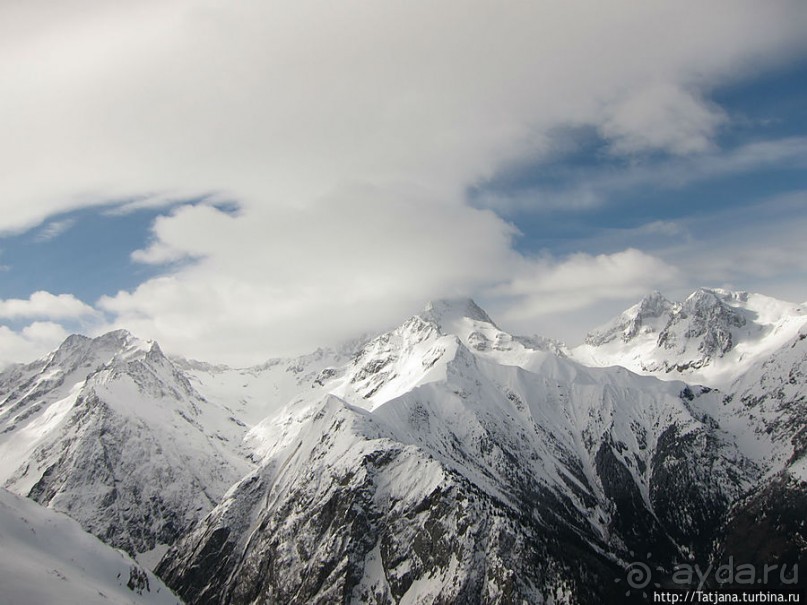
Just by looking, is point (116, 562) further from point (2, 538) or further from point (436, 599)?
point (436, 599)

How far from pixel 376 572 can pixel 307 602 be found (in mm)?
→ 24885

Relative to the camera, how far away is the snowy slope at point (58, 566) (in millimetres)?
89062

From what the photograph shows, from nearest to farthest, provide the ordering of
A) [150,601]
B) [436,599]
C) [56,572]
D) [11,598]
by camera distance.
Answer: [11,598], [56,572], [150,601], [436,599]

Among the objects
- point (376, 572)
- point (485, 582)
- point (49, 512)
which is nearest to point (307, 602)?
point (376, 572)

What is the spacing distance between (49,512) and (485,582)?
119245mm

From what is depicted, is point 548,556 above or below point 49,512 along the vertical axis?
below

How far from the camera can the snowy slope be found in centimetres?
8906

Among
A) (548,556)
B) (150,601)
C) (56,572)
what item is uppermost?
(56,572)

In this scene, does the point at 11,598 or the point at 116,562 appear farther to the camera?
the point at 116,562

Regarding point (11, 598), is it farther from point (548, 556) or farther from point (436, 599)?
point (548, 556)

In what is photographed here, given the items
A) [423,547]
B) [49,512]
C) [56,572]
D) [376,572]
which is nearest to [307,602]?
[376,572]

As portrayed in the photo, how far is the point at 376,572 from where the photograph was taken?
199 meters

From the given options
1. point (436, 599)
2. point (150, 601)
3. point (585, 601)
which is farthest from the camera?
point (585, 601)

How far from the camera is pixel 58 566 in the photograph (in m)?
107
